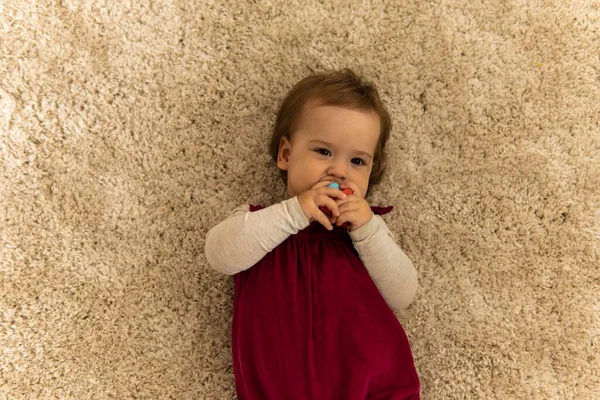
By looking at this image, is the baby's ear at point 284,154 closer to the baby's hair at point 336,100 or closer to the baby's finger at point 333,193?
the baby's hair at point 336,100

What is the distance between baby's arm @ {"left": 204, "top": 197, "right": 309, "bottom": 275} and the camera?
88cm

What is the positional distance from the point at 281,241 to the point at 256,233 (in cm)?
5

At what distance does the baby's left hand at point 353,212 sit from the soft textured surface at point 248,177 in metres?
0.21

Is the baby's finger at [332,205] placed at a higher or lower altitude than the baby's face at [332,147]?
lower

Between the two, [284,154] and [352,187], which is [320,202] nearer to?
[352,187]

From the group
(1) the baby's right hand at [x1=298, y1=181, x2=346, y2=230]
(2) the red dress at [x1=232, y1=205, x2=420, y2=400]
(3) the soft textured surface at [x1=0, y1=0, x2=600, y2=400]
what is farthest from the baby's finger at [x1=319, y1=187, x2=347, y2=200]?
(3) the soft textured surface at [x1=0, y1=0, x2=600, y2=400]

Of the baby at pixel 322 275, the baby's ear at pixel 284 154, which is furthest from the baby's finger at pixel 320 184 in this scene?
the baby's ear at pixel 284 154

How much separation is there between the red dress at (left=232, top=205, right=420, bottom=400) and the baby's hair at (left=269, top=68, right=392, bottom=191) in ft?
0.73

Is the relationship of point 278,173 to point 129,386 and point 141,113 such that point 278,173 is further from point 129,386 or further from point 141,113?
point 129,386

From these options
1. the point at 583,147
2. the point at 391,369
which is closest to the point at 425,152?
the point at 583,147

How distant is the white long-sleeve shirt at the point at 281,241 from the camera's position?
88cm

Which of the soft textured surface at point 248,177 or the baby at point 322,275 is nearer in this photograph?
the baby at point 322,275

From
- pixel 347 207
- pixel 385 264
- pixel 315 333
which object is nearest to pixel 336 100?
pixel 347 207

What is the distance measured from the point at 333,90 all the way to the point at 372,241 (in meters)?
0.30
